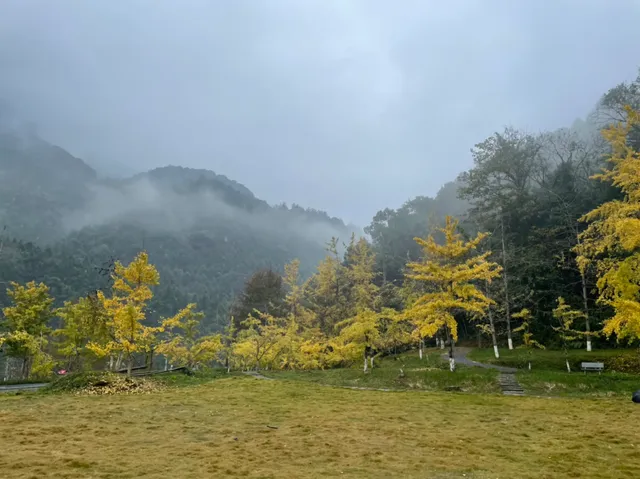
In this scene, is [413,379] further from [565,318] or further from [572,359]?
[572,359]

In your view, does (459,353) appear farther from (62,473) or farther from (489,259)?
(62,473)

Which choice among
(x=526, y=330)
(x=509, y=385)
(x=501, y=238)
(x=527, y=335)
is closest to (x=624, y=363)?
(x=527, y=335)

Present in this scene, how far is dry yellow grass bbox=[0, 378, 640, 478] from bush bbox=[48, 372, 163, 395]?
2346 millimetres

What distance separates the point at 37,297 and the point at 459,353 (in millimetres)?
34242

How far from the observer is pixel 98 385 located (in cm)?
1898

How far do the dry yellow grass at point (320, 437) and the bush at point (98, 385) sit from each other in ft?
7.70

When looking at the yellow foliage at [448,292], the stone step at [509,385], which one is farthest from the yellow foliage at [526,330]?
the yellow foliage at [448,292]

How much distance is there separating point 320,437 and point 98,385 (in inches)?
531

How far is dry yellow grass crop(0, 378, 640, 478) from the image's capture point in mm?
7500

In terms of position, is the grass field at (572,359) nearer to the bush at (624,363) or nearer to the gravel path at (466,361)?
the bush at (624,363)

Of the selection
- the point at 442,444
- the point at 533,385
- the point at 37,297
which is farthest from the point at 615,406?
the point at 37,297

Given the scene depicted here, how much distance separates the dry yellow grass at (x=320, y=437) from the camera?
7500mm

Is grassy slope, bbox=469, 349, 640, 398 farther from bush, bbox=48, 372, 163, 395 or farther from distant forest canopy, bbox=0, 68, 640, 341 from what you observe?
bush, bbox=48, 372, 163, 395

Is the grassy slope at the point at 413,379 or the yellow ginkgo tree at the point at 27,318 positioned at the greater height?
the yellow ginkgo tree at the point at 27,318
